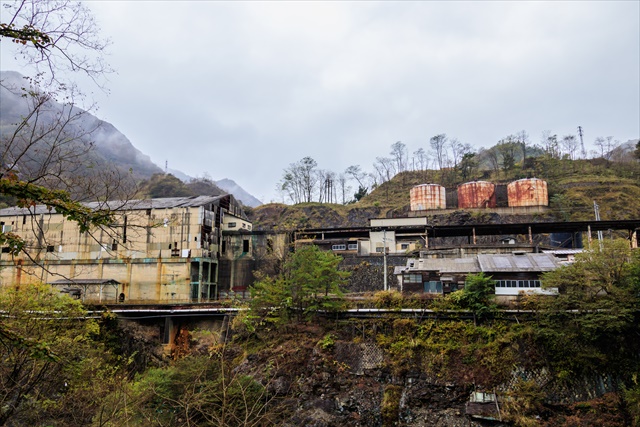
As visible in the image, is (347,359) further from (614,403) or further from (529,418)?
(614,403)

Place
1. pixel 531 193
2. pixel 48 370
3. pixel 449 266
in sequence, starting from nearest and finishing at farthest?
pixel 48 370, pixel 449 266, pixel 531 193

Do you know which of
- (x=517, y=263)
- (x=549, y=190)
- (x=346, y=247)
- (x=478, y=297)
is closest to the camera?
(x=478, y=297)

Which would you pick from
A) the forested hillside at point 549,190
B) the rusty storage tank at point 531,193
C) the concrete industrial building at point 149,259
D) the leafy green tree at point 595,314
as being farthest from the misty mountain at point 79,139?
the rusty storage tank at point 531,193

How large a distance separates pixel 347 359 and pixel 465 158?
2512 inches

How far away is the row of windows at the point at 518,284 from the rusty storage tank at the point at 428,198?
129 feet

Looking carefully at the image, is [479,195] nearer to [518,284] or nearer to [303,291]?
[518,284]

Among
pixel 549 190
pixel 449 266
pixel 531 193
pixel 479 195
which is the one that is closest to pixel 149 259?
pixel 449 266

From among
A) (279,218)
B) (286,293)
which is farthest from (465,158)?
(286,293)

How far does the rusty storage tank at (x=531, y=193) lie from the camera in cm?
6097

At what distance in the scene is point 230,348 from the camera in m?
28.8

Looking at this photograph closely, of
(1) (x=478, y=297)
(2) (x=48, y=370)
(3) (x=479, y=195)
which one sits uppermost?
(3) (x=479, y=195)

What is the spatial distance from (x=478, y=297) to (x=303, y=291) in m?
11.1

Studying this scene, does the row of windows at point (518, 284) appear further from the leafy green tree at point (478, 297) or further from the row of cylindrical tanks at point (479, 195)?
the row of cylindrical tanks at point (479, 195)

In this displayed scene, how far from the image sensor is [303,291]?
28.1m
